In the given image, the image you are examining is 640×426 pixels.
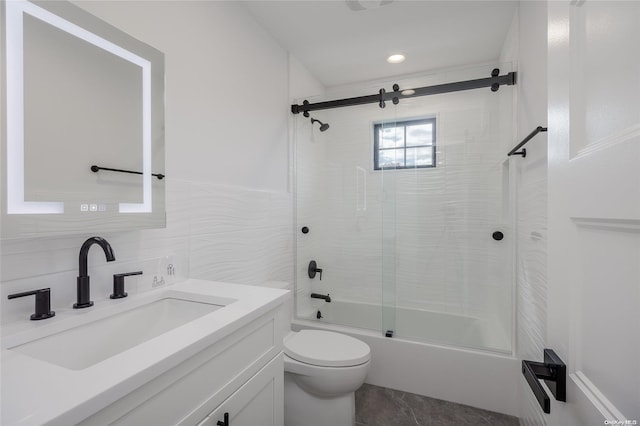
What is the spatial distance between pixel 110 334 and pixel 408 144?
2140 millimetres

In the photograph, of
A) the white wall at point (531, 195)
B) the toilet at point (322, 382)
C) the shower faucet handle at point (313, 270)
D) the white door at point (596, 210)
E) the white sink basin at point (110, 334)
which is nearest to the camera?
the white door at point (596, 210)

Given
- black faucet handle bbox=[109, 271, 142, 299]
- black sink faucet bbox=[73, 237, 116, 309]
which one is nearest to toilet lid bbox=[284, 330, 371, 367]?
black faucet handle bbox=[109, 271, 142, 299]

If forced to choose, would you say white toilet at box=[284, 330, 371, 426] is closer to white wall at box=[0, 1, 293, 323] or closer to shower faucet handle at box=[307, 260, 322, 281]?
white wall at box=[0, 1, 293, 323]

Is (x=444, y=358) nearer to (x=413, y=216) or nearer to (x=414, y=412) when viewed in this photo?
(x=414, y=412)

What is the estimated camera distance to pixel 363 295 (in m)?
2.55

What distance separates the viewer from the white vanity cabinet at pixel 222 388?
63 centimetres

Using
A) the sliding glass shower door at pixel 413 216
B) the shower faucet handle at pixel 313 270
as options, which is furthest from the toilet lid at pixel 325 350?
the shower faucet handle at pixel 313 270

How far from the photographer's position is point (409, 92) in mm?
2215

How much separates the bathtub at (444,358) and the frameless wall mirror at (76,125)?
175cm

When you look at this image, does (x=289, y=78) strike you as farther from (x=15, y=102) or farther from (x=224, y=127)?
(x=15, y=102)

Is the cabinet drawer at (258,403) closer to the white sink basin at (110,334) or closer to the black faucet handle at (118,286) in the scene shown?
the white sink basin at (110,334)

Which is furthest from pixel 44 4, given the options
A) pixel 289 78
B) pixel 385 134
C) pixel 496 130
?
pixel 496 130

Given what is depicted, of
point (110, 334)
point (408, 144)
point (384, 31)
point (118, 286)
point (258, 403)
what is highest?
point (384, 31)

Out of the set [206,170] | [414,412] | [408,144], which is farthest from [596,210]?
[408,144]
